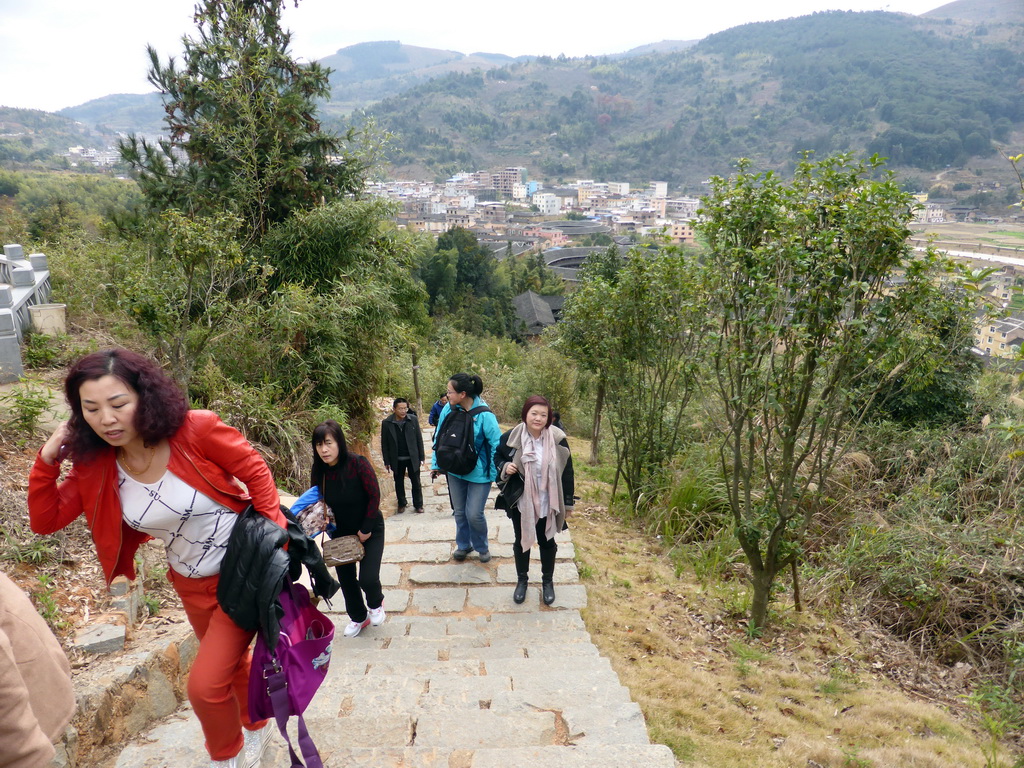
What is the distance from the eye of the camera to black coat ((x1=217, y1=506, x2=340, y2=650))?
6.85ft

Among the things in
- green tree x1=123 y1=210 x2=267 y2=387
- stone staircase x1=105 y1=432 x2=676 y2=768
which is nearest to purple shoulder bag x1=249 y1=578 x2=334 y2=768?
stone staircase x1=105 y1=432 x2=676 y2=768

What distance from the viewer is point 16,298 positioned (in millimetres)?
6863

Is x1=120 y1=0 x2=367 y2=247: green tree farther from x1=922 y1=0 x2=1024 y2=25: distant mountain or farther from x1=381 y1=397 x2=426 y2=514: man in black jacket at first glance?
x1=922 y1=0 x2=1024 y2=25: distant mountain

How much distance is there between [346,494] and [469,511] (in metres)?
1.35

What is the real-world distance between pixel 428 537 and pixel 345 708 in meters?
2.52

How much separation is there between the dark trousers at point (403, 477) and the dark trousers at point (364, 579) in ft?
7.63

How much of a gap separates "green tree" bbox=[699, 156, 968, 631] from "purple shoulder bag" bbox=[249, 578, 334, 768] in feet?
8.95

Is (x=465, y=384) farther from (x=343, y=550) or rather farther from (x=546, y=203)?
(x=546, y=203)

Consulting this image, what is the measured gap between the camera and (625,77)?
175750mm

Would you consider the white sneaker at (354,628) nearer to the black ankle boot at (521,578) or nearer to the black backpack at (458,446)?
the black ankle boot at (521,578)

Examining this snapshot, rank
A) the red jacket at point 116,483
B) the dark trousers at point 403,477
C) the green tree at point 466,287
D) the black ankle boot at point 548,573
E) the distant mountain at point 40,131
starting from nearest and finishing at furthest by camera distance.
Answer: the red jacket at point 116,483 → the black ankle boot at point 548,573 → the dark trousers at point 403,477 → the green tree at point 466,287 → the distant mountain at point 40,131

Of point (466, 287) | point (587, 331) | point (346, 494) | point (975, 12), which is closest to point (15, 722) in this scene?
point (346, 494)

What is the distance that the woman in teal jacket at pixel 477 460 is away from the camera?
4.36m

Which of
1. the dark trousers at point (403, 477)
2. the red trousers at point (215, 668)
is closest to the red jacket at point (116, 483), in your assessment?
the red trousers at point (215, 668)
